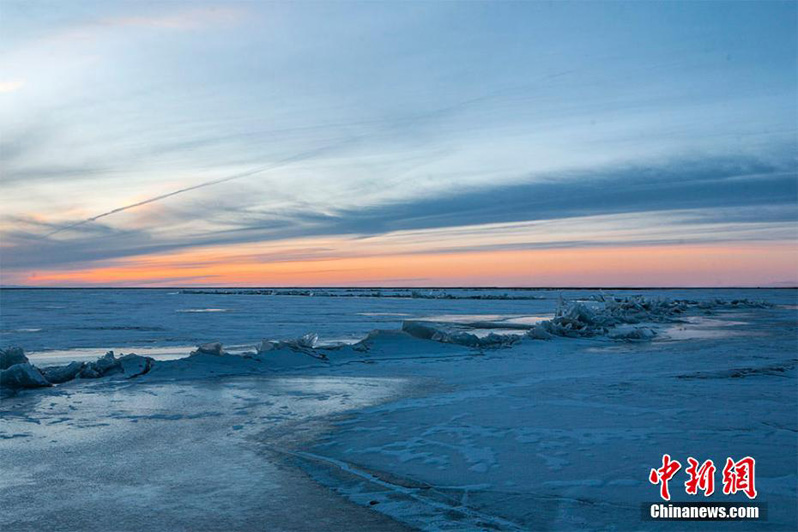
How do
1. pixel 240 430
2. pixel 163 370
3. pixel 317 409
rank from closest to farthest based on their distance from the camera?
pixel 240 430, pixel 317 409, pixel 163 370

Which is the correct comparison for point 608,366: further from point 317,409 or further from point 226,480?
point 226,480

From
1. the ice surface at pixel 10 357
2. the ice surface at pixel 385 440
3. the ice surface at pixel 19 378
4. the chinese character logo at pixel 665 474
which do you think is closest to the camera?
the ice surface at pixel 385 440

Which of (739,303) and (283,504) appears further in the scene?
(739,303)

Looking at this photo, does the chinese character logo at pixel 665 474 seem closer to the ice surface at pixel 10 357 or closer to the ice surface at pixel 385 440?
the ice surface at pixel 385 440

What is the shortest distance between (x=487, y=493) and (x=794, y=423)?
11.2 feet

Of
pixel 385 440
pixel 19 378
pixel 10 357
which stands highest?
pixel 10 357

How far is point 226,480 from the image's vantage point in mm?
3955

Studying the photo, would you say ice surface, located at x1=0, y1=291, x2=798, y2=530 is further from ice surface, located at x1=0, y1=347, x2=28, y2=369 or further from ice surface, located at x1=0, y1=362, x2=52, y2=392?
ice surface, located at x1=0, y1=347, x2=28, y2=369

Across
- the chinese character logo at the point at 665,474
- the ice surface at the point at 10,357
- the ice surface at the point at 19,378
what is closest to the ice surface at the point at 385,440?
the chinese character logo at the point at 665,474

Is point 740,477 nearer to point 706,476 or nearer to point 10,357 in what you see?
point 706,476

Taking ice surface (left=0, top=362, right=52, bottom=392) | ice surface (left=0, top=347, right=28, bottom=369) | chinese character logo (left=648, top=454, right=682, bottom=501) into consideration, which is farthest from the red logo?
ice surface (left=0, top=347, right=28, bottom=369)

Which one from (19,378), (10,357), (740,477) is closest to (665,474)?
(740,477)

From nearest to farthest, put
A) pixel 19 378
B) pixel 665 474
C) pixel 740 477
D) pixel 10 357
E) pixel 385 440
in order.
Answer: pixel 740 477 < pixel 665 474 < pixel 385 440 < pixel 19 378 < pixel 10 357

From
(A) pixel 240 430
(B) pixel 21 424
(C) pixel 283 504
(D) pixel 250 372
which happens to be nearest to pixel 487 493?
(C) pixel 283 504
